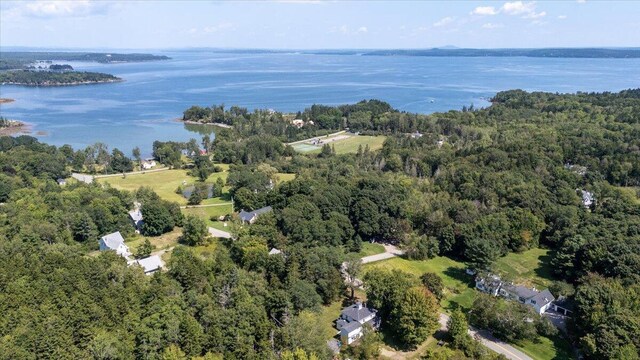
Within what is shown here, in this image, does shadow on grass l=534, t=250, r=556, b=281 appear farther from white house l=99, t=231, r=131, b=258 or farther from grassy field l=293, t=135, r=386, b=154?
grassy field l=293, t=135, r=386, b=154

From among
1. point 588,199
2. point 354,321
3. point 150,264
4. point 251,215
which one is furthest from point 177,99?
point 354,321

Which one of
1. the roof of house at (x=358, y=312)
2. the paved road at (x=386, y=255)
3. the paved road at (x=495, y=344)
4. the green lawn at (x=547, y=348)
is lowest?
the paved road at (x=386, y=255)

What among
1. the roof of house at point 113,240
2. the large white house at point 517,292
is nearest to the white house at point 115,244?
the roof of house at point 113,240

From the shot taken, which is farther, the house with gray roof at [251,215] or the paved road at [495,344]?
the house with gray roof at [251,215]

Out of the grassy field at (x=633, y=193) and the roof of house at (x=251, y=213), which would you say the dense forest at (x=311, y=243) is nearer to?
the grassy field at (x=633, y=193)

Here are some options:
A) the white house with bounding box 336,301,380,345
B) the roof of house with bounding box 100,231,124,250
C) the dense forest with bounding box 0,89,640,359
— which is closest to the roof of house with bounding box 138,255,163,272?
the dense forest with bounding box 0,89,640,359

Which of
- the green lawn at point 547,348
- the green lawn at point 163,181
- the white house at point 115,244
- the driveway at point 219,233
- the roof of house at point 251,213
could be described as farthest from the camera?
the green lawn at point 163,181

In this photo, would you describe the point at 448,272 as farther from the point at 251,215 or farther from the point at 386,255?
the point at 251,215

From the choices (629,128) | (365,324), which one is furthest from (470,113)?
(365,324)
